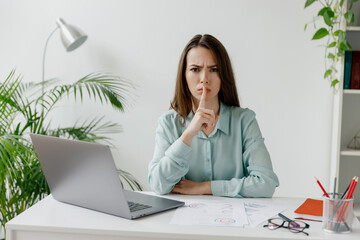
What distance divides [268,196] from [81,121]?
1.80 metres

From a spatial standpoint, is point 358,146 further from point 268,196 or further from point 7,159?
point 7,159

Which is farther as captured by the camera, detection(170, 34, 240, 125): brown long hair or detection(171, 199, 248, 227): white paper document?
detection(170, 34, 240, 125): brown long hair

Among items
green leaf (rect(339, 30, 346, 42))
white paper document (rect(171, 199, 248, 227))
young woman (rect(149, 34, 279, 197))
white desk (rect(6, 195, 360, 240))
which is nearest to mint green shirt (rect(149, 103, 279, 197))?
young woman (rect(149, 34, 279, 197))

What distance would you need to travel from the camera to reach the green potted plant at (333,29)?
2494 millimetres

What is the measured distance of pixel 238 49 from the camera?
9.59 ft

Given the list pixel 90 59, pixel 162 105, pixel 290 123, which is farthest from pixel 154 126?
pixel 290 123

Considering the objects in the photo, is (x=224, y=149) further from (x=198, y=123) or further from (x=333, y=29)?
(x=333, y=29)

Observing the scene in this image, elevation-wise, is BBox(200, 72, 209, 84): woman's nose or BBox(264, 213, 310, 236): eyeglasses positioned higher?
BBox(200, 72, 209, 84): woman's nose

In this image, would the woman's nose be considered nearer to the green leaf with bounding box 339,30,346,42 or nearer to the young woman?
the young woman

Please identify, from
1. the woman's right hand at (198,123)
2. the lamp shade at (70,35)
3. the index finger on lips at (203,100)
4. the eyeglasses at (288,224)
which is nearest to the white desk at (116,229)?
the eyeglasses at (288,224)

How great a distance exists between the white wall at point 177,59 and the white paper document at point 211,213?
1549 mm

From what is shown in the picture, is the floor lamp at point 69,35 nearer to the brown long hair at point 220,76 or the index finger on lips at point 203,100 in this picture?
the brown long hair at point 220,76

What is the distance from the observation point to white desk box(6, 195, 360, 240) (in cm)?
117

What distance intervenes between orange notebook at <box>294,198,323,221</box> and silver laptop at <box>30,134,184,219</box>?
0.38 meters
